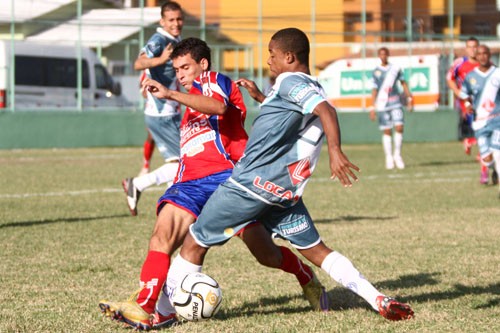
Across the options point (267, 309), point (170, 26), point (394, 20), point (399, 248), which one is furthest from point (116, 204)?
point (394, 20)

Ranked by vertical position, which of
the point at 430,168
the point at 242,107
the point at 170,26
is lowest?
the point at 430,168

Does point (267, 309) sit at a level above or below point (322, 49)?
below

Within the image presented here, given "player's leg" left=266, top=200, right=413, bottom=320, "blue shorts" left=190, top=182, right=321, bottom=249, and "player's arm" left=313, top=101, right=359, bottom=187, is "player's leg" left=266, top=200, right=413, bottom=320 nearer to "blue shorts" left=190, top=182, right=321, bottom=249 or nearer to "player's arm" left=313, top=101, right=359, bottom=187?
"blue shorts" left=190, top=182, right=321, bottom=249

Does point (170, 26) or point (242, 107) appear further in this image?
point (170, 26)

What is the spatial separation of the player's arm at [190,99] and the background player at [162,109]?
3570 millimetres

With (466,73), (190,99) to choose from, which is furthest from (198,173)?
(466,73)

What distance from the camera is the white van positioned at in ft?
90.4

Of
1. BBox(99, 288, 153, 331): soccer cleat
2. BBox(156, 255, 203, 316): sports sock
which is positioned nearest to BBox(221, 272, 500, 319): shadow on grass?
BBox(156, 255, 203, 316): sports sock

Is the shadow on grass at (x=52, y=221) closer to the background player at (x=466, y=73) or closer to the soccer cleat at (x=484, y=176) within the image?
the background player at (x=466, y=73)

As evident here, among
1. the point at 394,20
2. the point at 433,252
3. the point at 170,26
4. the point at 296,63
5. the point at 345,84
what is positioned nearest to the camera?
the point at 296,63

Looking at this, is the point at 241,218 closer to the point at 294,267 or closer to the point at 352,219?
the point at 294,267

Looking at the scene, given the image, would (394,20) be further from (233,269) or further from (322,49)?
(233,269)

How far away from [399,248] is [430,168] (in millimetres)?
10847

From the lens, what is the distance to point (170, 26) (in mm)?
10688
